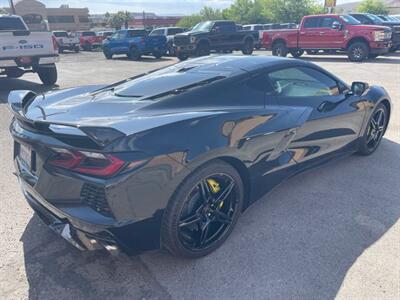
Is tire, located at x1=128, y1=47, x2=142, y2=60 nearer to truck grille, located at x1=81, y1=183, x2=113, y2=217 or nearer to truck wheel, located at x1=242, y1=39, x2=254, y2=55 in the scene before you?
truck wheel, located at x1=242, y1=39, x2=254, y2=55

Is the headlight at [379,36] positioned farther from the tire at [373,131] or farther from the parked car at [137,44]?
the tire at [373,131]

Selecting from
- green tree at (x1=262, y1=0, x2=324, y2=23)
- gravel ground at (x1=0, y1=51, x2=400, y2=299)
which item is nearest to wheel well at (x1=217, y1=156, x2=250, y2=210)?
gravel ground at (x1=0, y1=51, x2=400, y2=299)

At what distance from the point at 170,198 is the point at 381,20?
17.7 m

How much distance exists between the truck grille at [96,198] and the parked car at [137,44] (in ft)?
61.1

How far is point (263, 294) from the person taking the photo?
2340 millimetres

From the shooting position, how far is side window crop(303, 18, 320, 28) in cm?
1575

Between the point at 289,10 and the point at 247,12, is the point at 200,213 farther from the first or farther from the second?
the point at 247,12

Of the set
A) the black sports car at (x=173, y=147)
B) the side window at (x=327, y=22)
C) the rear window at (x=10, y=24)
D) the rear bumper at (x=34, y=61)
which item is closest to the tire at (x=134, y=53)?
the rear window at (x=10, y=24)

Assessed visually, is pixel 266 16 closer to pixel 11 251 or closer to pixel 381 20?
pixel 381 20

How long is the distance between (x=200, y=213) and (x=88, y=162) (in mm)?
916

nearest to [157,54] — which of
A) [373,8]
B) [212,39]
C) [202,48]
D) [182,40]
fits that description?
[182,40]

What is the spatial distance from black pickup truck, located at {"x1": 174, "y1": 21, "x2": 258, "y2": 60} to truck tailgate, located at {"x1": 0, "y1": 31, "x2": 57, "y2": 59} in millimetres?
8437

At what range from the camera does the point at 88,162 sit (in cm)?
217

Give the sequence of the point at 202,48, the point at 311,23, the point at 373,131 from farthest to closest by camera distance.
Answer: the point at 202,48
the point at 311,23
the point at 373,131
